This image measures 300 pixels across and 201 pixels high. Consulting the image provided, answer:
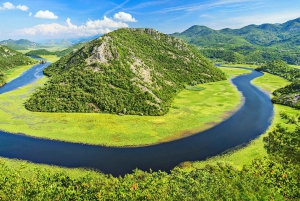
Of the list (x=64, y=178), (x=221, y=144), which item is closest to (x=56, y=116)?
(x=64, y=178)

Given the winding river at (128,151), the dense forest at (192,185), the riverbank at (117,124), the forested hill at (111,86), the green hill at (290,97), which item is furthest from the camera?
the green hill at (290,97)

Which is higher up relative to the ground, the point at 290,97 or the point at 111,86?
the point at 111,86

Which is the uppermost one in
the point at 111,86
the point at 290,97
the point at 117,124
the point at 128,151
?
the point at 111,86

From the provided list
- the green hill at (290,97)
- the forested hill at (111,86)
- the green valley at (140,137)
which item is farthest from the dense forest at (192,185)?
the green hill at (290,97)

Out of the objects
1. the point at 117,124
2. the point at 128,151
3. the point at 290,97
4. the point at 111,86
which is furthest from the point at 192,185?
the point at 290,97

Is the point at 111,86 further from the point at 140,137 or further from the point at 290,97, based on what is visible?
the point at 290,97

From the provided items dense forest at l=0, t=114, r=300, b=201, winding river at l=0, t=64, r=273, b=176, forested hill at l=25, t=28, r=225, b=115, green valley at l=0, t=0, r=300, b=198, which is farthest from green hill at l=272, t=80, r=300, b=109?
→ dense forest at l=0, t=114, r=300, b=201

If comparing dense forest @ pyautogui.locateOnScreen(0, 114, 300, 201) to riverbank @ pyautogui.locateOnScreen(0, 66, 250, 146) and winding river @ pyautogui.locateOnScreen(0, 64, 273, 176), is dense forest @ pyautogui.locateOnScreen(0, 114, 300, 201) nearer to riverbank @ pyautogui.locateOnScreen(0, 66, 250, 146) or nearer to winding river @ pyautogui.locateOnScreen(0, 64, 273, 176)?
winding river @ pyautogui.locateOnScreen(0, 64, 273, 176)

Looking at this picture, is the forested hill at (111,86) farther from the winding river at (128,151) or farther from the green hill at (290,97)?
the green hill at (290,97)
